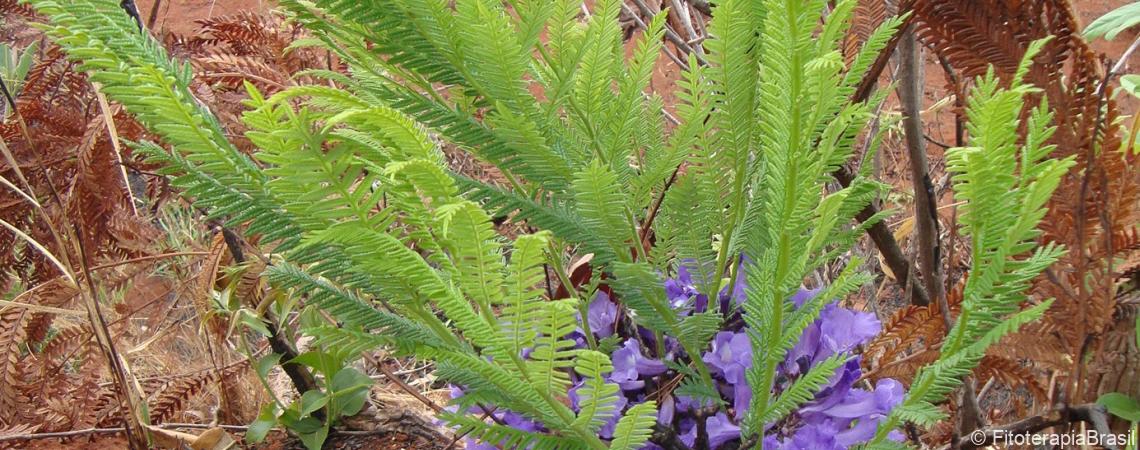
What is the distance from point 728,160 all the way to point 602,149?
0.23ft

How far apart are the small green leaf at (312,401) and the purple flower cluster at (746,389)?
443 mm

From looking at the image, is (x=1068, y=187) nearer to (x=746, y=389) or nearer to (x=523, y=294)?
(x=746, y=389)

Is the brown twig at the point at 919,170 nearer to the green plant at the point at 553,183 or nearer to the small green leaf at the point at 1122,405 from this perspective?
the small green leaf at the point at 1122,405

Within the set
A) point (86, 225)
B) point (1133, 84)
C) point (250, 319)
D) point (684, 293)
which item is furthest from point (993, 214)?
point (86, 225)

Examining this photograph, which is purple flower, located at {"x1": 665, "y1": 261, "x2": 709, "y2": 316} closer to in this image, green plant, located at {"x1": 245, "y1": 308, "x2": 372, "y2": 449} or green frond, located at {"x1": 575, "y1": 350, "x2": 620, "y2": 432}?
green frond, located at {"x1": 575, "y1": 350, "x2": 620, "y2": 432}

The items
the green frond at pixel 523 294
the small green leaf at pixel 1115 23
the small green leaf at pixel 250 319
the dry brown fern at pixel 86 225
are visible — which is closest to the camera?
the green frond at pixel 523 294

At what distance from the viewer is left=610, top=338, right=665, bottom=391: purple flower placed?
1.91ft

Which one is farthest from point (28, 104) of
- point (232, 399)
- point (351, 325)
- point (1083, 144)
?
point (1083, 144)

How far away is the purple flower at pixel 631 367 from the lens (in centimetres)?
58

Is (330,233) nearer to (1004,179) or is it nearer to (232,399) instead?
(1004,179)

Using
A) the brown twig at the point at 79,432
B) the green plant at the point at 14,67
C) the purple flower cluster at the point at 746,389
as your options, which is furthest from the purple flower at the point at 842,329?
the green plant at the point at 14,67

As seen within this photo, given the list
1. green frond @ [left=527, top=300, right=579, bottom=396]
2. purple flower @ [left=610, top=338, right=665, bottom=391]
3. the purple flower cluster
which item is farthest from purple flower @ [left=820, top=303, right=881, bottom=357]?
green frond @ [left=527, top=300, right=579, bottom=396]

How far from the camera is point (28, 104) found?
1191mm

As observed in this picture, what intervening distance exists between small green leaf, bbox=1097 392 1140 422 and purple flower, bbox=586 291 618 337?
1.09ft
